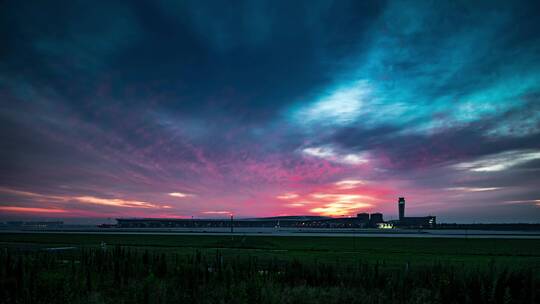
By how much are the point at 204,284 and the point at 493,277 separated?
12755 millimetres

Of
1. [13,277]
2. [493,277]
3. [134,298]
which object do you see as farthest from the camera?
[13,277]

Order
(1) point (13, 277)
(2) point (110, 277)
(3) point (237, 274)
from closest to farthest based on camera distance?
(1) point (13, 277) < (3) point (237, 274) < (2) point (110, 277)

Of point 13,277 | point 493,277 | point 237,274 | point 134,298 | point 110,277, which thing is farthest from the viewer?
point 110,277

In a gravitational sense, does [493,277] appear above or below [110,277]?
above

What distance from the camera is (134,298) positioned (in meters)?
13.5

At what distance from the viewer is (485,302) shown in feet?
45.1

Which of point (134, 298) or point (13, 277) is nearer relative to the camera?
point (134, 298)

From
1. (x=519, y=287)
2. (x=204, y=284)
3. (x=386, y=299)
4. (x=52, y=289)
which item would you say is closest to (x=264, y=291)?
(x=204, y=284)

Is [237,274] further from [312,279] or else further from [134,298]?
[134,298]

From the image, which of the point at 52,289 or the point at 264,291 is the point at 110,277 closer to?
the point at 52,289

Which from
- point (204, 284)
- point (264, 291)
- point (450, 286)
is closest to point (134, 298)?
point (204, 284)

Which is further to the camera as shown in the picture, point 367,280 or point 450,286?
point 367,280

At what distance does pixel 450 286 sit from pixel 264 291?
8.15m

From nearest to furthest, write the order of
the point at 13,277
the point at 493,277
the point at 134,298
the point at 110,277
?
1. the point at 134,298
2. the point at 493,277
3. the point at 13,277
4. the point at 110,277
